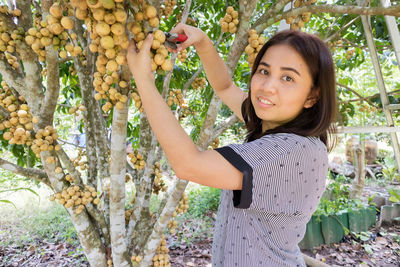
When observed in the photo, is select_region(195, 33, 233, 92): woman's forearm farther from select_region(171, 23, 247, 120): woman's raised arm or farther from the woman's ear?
the woman's ear

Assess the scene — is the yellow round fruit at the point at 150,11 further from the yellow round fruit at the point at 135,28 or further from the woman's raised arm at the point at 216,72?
the woman's raised arm at the point at 216,72

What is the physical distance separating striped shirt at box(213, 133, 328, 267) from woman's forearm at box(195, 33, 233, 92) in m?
0.66

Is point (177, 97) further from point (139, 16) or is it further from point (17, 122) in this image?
point (139, 16)

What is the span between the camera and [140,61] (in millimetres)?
882

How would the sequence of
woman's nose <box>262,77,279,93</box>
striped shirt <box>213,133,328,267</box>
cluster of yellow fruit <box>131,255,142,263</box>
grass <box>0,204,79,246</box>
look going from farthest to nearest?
grass <box>0,204,79,246</box>
cluster of yellow fruit <box>131,255,142,263</box>
woman's nose <box>262,77,279,93</box>
striped shirt <box>213,133,328,267</box>

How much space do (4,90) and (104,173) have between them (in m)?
0.77

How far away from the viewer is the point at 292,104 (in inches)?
44.1

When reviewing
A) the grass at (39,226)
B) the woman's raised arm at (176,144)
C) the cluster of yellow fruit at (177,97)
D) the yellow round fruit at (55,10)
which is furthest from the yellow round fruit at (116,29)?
the grass at (39,226)

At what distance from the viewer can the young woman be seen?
91 centimetres

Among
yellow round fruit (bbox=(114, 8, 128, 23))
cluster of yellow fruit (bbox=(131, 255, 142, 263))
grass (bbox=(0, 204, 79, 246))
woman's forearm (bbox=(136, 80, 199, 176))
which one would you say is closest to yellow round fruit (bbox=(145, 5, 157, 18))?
yellow round fruit (bbox=(114, 8, 128, 23))

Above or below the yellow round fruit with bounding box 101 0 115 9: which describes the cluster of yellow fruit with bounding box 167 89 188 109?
above

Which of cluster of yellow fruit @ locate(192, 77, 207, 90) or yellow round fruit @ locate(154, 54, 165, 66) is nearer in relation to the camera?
yellow round fruit @ locate(154, 54, 165, 66)

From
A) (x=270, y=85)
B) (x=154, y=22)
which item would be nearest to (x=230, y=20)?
(x=270, y=85)

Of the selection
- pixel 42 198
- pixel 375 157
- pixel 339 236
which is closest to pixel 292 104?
pixel 339 236
